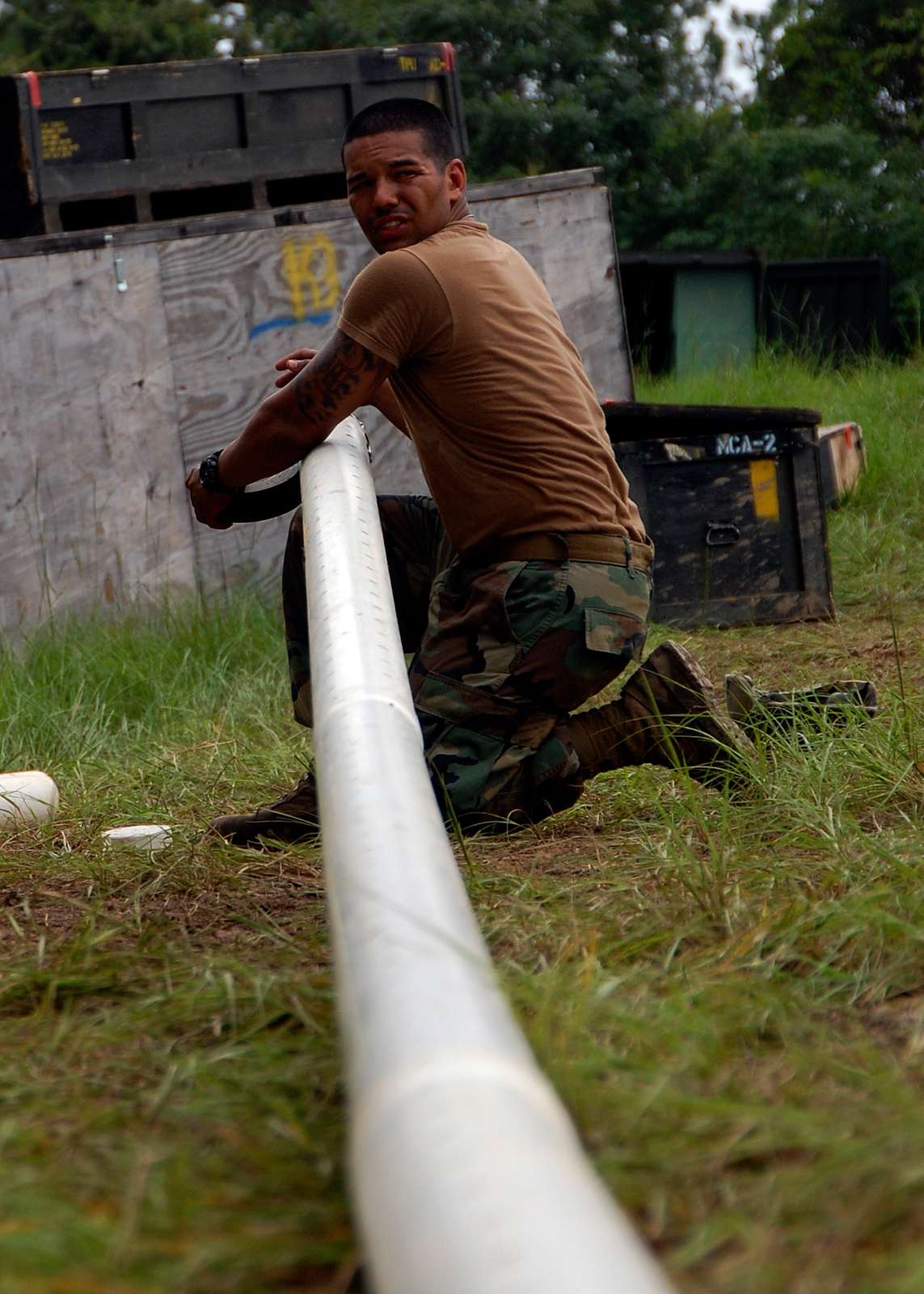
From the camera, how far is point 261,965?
1.98 m

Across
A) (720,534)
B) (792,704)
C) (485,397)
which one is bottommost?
(720,534)

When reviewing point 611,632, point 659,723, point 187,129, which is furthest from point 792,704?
point 187,129

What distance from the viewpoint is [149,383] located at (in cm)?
626

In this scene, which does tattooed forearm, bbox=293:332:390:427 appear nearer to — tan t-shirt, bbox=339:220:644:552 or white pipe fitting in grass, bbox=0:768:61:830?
tan t-shirt, bbox=339:220:644:552

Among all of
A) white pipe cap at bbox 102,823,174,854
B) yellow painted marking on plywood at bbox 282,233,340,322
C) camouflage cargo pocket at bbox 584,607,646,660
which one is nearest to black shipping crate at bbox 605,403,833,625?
yellow painted marking on plywood at bbox 282,233,340,322

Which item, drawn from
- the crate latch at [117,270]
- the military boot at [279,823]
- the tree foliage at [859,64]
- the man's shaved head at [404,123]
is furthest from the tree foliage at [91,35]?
the military boot at [279,823]

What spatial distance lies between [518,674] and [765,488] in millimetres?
3278

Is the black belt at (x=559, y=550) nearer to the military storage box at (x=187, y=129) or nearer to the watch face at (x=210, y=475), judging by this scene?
the watch face at (x=210, y=475)

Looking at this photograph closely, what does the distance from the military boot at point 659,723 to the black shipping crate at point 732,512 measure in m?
2.81

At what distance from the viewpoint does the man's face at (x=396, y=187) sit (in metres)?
3.21

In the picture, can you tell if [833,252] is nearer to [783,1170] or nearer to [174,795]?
[174,795]

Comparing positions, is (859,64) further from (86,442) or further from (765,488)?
(86,442)

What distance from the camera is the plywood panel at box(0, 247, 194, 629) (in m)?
6.02

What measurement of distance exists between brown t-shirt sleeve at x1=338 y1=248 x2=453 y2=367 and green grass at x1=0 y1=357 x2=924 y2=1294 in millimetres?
984
